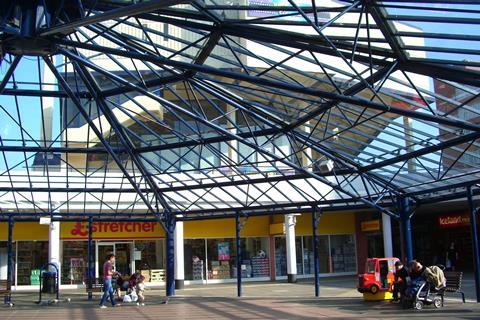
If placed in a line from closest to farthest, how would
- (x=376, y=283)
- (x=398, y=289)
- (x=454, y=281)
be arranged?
(x=454, y=281), (x=398, y=289), (x=376, y=283)

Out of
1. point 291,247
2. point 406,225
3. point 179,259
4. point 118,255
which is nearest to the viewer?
point 406,225

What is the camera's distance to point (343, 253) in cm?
3697

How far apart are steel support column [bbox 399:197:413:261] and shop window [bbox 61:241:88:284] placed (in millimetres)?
18340

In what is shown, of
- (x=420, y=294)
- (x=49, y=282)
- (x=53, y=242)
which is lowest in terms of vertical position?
(x=420, y=294)

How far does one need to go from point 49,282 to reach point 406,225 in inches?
603

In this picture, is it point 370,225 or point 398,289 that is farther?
point 370,225

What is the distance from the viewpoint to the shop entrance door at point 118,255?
106ft

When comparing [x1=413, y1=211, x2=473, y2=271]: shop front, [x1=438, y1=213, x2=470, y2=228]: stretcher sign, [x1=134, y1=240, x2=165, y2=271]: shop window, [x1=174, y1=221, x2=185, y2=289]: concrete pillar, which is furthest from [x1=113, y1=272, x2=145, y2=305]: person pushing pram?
[x1=413, y1=211, x2=473, y2=271]: shop front

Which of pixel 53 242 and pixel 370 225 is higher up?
pixel 370 225

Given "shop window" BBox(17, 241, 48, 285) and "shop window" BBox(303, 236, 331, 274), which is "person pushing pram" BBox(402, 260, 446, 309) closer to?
"shop window" BBox(303, 236, 331, 274)

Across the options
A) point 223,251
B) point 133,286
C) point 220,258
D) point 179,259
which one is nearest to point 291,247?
point 223,251

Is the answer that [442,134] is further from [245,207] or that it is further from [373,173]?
[245,207]

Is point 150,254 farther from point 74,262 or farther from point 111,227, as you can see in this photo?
point 74,262

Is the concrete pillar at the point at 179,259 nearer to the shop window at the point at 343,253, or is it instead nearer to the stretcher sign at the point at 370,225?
the shop window at the point at 343,253
